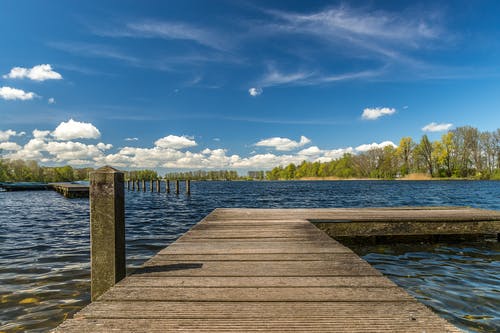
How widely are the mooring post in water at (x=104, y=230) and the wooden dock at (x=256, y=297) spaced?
29cm

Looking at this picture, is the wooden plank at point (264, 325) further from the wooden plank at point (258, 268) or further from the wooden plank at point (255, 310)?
the wooden plank at point (258, 268)

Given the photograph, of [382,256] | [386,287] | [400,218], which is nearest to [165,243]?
[382,256]

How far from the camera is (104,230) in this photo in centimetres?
298

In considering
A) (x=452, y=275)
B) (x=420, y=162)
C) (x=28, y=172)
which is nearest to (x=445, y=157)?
(x=420, y=162)

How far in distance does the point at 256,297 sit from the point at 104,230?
1.74 m

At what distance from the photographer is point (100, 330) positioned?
185 centimetres

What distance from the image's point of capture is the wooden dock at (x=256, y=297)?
1.92 m

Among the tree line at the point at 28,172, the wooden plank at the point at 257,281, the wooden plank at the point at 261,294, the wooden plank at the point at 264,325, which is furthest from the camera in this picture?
the tree line at the point at 28,172

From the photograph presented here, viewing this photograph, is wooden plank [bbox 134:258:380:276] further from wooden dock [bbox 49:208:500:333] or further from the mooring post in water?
the mooring post in water

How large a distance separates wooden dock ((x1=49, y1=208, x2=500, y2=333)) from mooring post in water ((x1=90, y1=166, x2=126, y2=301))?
0.29m

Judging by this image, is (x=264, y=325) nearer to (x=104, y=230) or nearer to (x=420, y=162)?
(x=104, y=230)

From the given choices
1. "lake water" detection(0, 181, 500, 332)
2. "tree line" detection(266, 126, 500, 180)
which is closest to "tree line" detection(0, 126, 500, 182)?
"tree line" detection(266, 126, 500, 180)

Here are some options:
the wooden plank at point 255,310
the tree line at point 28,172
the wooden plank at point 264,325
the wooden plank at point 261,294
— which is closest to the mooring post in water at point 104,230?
the wooden plank at point 261,294

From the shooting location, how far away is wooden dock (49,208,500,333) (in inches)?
75.6
